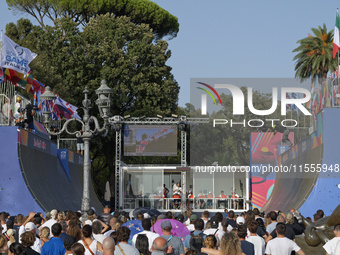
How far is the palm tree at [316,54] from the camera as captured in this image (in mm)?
48469

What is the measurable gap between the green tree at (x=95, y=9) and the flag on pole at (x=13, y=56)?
20834mm

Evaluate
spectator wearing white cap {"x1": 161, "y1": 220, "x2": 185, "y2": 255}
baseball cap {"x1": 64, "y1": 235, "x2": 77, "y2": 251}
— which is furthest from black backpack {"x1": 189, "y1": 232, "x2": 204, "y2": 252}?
baseball cap {"x1": 64, "y1": 235, "x2": 77, "y2": 251}

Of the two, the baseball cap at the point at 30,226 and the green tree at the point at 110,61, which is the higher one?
the green tree at the point at 110,61

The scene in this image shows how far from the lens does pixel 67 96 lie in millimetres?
44062

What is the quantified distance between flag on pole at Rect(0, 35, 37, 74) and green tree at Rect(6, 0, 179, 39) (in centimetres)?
2083

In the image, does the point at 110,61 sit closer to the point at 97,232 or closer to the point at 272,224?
the point at 272,224

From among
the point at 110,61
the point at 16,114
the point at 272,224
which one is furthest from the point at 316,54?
the point at 272,224

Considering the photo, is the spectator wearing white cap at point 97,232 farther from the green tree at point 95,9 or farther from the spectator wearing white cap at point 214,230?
the green tree at point 95,9

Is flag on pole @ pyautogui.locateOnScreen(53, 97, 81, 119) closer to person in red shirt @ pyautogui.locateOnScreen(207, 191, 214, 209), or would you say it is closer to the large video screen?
the large video screen

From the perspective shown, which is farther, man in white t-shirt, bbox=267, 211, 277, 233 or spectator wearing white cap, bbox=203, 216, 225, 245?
man in white t-shirt, bbox=267, 211, 277, 233

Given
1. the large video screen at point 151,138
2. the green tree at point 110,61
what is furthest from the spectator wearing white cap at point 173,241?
the green tree at point 110,61

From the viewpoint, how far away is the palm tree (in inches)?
1908

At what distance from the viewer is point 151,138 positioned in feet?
133

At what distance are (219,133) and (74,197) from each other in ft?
84.8
